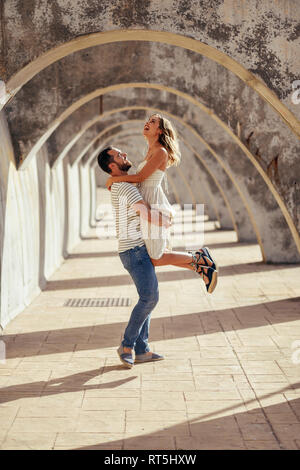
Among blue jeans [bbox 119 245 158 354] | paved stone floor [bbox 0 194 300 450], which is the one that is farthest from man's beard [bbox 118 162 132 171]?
paved stone floor [bbox 0 194 300 450]

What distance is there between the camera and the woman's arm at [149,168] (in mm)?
5418

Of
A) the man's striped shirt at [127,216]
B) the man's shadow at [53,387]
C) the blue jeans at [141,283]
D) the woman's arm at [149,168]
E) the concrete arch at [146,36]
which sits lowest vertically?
the man's shadow at [53,387]

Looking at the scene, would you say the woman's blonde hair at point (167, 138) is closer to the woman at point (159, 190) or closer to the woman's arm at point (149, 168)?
the woman at point (159, 190)

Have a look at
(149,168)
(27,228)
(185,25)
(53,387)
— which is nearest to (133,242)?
(149,168)

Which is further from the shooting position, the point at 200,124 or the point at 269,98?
the point at 200,124

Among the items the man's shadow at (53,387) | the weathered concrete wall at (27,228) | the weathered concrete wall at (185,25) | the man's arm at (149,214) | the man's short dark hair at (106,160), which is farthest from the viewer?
the weathered concrete wall at (27,228)

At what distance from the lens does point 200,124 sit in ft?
44.2

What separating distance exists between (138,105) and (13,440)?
9958 mm

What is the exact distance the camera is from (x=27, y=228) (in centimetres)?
923

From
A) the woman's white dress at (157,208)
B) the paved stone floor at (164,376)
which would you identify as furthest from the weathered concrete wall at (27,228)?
the woman's white dress at (157,208)

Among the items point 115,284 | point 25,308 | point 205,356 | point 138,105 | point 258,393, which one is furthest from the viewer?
point 138,105

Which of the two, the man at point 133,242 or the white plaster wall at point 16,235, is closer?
the man at point 133,242
